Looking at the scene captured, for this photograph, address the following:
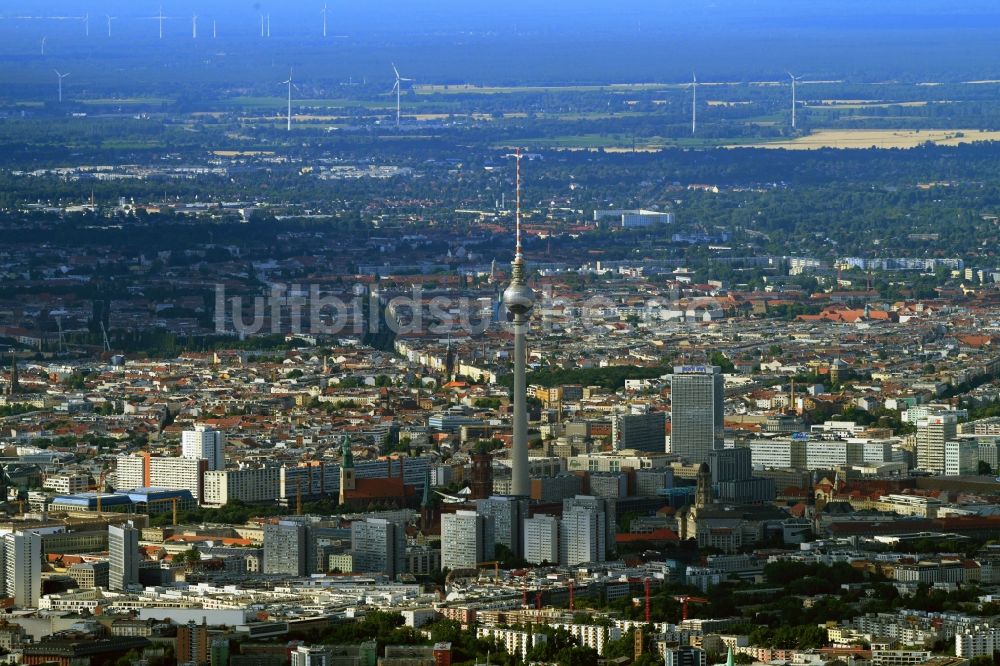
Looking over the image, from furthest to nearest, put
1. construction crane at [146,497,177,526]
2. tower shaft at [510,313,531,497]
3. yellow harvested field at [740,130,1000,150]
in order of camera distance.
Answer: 1. yellow harvested field at [740,130,1000,150]
2. construction crane at [146,497,177,526]
3. tower shaft at [510,313,531,497]

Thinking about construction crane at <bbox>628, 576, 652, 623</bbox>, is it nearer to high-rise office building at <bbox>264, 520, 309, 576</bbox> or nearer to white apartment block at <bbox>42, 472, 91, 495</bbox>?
high-rise office building at <bbox>264, 520, 309, 576</bbox>

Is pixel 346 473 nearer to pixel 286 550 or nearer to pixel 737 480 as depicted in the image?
pixel 737 480

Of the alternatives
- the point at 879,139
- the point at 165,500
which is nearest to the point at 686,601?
the point at 165,500

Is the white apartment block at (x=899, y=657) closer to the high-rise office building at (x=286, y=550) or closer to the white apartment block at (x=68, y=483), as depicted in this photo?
the high-rise office building at (x=286, y=550)

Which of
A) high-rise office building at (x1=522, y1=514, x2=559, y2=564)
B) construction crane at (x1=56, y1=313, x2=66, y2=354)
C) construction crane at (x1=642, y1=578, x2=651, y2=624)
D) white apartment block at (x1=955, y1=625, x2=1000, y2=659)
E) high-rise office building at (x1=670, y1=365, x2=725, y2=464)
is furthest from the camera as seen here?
construction crane at (x1=56, y1=313, x2=66, y2=354)

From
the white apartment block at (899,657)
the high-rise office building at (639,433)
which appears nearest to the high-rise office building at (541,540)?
the white apartment block at (899,657)

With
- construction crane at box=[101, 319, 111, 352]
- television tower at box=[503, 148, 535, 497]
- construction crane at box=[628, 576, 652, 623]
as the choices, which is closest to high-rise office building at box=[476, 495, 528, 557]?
television tower at box=[503, 148, 535, 497]
